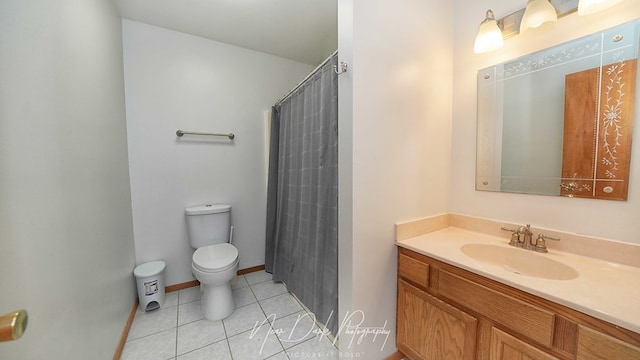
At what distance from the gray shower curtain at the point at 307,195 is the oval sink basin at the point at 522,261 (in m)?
0.82

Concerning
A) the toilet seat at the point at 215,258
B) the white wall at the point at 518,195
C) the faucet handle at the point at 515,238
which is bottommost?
the toilet seat at the point at 215,258

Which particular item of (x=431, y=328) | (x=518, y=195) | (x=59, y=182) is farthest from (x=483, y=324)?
(x=59, y=182)

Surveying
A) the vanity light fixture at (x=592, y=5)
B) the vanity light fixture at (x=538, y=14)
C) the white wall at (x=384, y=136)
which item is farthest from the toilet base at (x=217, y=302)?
the vanity light fixture at (x=592, y=5)

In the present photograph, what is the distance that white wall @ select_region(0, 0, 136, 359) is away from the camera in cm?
68

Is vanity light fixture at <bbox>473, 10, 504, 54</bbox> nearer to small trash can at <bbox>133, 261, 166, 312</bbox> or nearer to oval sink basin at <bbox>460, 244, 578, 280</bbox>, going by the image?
oval sink basin at <bbox>460, 244, 578, 280</bbox>

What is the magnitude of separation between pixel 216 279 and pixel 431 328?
143 centimetres


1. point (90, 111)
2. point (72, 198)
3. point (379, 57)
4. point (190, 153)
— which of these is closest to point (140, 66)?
point (190, 153)

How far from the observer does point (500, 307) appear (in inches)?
35.4

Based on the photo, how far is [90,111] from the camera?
1213mm

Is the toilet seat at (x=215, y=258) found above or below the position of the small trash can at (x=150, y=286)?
above

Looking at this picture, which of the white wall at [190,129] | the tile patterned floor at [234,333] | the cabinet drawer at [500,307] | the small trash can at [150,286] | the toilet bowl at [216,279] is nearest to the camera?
the cabinet drawer at [500,307]

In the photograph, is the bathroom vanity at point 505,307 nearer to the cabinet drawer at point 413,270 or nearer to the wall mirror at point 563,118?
the cabinet drawer at point 413,270

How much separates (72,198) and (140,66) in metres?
1.47

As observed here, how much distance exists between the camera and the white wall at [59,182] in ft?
2.22
